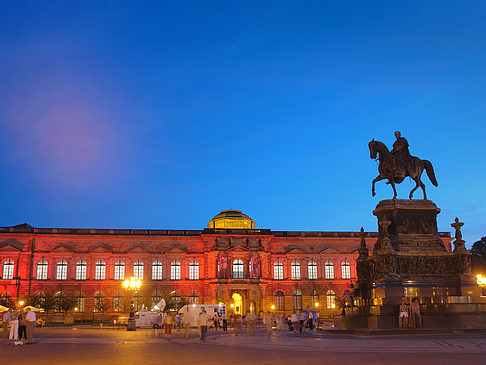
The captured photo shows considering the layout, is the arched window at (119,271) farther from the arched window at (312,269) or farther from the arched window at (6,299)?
the arched window at (312,269)

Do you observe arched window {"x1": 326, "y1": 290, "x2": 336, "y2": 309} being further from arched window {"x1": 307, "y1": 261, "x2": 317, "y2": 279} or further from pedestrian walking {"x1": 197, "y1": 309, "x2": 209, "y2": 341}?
pedestrian walking {"x1": 197, "y1": 309, "x2": 209, "y2": 341}

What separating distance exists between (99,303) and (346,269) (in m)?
35.9

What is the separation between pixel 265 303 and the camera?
74250 millimetres

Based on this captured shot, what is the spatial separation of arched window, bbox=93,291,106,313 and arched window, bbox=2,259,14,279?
→ 38.8 ft

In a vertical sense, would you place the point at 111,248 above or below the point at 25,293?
above

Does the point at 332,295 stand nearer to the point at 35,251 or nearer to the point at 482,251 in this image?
the point at 482,251

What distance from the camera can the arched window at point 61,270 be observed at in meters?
74.8

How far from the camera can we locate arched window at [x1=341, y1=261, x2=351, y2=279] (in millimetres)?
79312

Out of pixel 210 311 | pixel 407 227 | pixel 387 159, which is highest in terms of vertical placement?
pixel 387 159

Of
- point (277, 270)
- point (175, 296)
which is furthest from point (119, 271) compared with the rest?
point (277, 270)

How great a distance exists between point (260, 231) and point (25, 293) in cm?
3349

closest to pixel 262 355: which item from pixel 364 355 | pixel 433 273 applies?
pixel 364 355

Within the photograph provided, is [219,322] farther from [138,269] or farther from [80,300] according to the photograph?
[80,300]

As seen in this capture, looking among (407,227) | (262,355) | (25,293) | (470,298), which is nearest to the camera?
(262,355)
